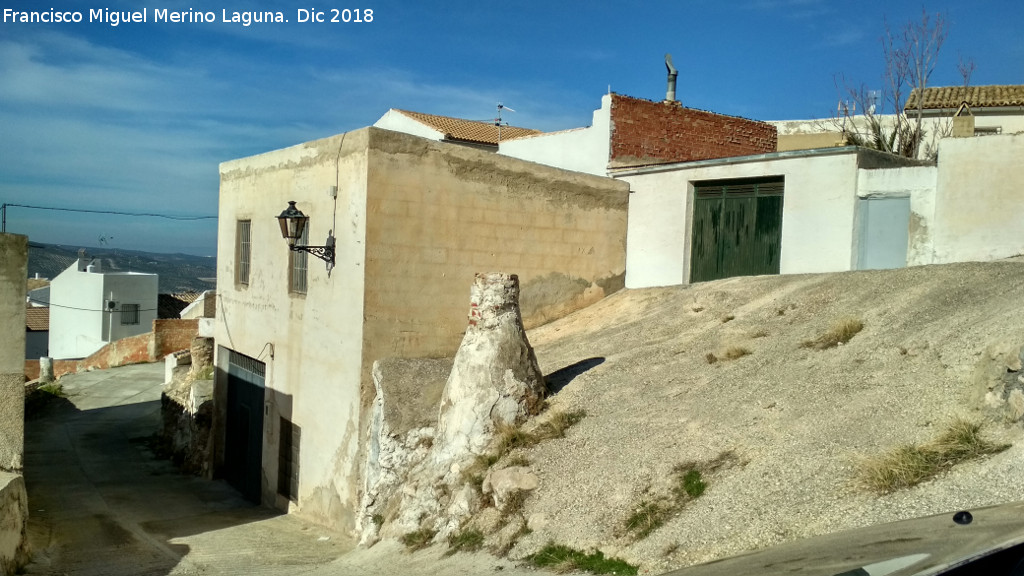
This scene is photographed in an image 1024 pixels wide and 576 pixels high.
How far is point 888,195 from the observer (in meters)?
13.9

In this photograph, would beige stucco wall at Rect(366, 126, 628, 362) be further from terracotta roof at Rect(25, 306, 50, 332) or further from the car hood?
terracotta roof at Rect(25, 306, 50, 332)

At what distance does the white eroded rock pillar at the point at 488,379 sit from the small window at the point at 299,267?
4.31m

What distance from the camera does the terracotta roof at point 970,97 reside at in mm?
24188

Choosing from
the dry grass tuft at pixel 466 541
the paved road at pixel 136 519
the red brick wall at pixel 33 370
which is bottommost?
the red brick wall at pixel 33 370

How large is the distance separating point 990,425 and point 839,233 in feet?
26.7

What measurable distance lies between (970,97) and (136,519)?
25198 mm

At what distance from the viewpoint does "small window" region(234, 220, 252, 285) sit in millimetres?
16266

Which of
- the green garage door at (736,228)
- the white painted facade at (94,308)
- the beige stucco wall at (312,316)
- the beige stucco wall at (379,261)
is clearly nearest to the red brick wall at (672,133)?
the green garage door at (736,228)

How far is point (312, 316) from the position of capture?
13.3m

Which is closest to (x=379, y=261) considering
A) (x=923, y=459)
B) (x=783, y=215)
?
(x=783, y=215)

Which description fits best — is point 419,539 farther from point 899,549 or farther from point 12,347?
point 899,549

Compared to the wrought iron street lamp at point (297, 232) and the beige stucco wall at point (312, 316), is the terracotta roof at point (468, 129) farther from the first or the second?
the wrought iron street lamp at point (297, 232)

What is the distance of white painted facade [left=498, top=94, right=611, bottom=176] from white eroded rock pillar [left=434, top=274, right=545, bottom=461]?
24.8 ft

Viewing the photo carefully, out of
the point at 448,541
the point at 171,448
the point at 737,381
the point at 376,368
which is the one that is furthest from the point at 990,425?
the point at 171,448
